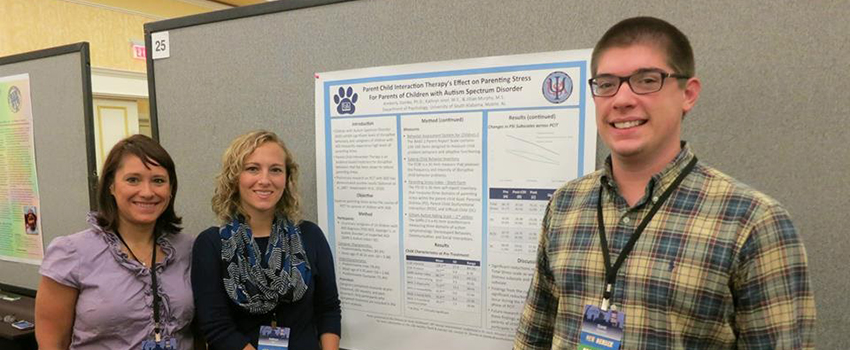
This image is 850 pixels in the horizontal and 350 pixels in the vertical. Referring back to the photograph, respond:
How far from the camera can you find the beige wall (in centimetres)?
362

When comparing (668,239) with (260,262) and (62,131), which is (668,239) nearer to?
(260,262)

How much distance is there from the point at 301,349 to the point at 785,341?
1001 mm

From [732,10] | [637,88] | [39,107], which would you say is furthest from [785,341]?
[39,107]

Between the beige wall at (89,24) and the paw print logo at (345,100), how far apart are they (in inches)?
133

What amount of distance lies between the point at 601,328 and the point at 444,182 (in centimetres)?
53

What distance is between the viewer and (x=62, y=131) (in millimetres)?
1715

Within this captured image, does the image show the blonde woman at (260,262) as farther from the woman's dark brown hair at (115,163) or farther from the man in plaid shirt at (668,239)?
the man in plaid shirt at (668,239)

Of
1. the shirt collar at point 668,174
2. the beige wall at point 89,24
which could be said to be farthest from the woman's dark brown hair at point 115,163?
the beige wall at point 89,24

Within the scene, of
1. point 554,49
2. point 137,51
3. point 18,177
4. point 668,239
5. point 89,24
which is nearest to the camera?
point 668,239

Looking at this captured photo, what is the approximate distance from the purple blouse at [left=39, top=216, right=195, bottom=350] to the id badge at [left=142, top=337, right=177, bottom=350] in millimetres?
15

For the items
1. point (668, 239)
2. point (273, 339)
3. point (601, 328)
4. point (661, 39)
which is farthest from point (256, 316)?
point (661, 39)

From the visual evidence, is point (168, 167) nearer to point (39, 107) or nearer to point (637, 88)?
point (39, 107)

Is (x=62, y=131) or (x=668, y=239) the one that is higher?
(x=62, y=131)

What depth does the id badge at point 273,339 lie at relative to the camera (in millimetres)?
1171
